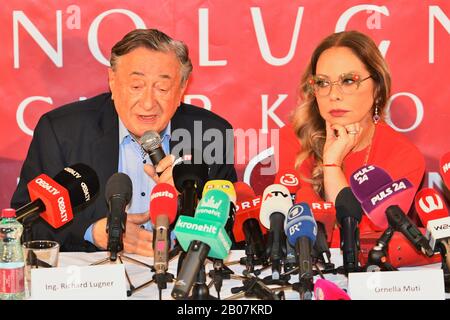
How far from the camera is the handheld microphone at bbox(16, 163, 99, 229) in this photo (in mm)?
2436

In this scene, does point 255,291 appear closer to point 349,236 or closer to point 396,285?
point 349,236

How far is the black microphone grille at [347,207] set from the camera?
2342 millimetres

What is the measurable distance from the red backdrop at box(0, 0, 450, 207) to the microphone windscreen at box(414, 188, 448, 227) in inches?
54.5

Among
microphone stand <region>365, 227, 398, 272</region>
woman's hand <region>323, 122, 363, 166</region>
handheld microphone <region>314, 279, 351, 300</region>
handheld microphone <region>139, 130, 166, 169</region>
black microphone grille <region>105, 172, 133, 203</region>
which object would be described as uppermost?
woman's hand <region>323, 122, 363, 166</region>

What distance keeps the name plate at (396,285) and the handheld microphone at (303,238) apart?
0.44 ft

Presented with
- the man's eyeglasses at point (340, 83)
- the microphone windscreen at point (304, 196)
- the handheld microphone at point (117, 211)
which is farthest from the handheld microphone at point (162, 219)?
the man's eyeglasses at point (340, 83)

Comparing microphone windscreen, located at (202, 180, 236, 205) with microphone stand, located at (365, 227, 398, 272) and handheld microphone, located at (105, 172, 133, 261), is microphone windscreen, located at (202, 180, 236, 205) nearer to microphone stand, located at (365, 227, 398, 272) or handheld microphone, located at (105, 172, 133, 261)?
handheld microphone, located at (105, 172, 133, 261)

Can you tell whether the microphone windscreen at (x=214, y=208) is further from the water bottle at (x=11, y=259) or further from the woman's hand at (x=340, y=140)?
the woman's hand at (x=340, y=140)

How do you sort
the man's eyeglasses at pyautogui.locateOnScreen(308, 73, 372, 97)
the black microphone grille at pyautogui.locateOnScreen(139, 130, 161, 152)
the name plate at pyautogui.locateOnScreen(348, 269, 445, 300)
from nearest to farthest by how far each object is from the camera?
1. the name plate at pyautogui.locateOnScreen(348, 269, 445, 300)
2. the black microphone grille at pyautogui.locateOnScreen(139, 130, 161, 152)
3. the man's eyeglasses at pyautogui.locateOnScreen(308, 73, 372, 97)

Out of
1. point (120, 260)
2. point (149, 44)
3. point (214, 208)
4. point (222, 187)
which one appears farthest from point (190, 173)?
point (149, 44)

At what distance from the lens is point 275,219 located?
2424 millimetres

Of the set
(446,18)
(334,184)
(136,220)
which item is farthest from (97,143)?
(446,18)

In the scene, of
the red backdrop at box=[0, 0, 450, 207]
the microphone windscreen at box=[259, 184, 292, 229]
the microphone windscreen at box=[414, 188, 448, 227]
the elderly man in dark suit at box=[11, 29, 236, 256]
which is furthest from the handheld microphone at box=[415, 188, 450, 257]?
the elderly man in dark suit at box=[11, 29, 236, 256]
